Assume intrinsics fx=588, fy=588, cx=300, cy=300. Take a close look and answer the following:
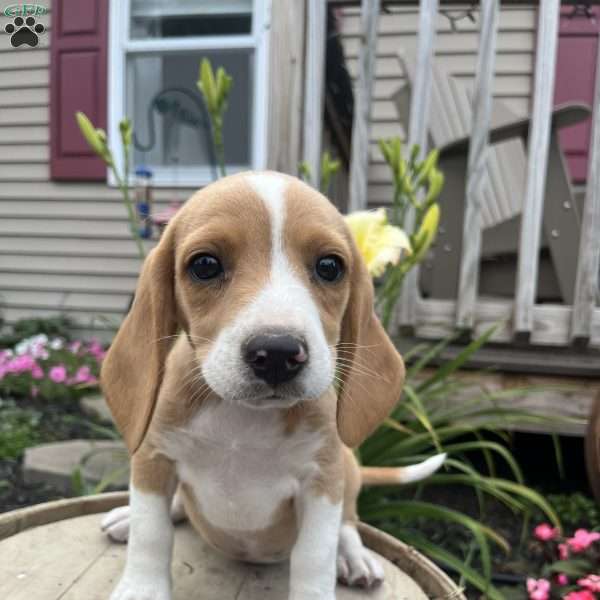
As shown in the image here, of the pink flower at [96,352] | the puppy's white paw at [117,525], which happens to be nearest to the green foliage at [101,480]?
the puppy's white paw at [117,525]

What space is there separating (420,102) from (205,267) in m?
2.14

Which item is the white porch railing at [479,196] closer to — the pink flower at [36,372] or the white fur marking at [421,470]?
the white fur marking at [421,470]

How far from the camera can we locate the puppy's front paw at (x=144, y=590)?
1194mm

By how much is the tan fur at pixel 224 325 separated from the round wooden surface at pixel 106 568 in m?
0.13

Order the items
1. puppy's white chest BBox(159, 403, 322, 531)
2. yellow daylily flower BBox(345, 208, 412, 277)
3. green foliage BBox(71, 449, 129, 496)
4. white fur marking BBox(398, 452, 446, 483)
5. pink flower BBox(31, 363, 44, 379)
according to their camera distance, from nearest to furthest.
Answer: puppy's white chest BBox(159, 403, 322, 531)
white fur marking BBox(398, 452, 446, 483)
yellow daylily flower BBox(345, 208, 412, 277)
green foliage BBox(71, 449, 129, 496)
pink flower BBox(31, 363, 44, 379)

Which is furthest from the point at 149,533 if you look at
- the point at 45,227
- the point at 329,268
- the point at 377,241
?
the point at 45,227

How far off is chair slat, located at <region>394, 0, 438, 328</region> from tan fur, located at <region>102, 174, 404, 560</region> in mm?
1605

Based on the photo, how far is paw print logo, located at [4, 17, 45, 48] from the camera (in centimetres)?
516

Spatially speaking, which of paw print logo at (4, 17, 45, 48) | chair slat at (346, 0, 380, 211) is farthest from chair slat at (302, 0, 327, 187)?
paw print logo at (4, 17, 45, 48)

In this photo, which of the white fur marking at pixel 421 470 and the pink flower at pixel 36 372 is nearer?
the white fur marking at pixel 421 470

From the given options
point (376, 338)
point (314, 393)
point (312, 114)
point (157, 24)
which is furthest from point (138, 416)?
point (157, 24)

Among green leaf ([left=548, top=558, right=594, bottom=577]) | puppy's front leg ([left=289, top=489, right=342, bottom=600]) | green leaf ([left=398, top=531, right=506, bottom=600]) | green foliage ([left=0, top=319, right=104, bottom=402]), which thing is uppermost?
puppy's front leg ([left=289, top=489, right=342, bottom=600])

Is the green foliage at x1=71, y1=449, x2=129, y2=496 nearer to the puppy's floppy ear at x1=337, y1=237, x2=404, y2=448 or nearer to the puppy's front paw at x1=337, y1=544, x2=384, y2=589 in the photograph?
the puppy's front paw at x1=337, y1=544, x2=384, y2=589

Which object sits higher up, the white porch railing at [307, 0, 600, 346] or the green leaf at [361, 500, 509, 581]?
the white porch railing at [307, 0, 600, 346]
